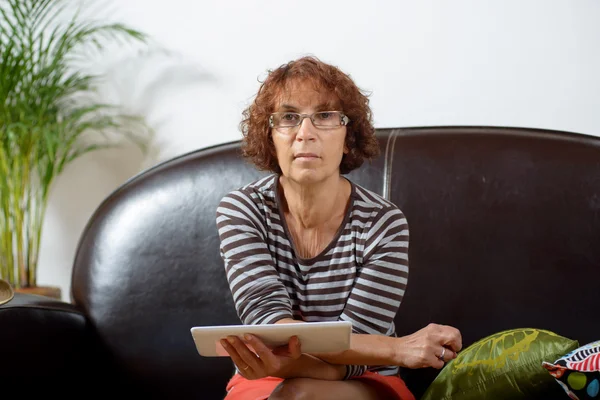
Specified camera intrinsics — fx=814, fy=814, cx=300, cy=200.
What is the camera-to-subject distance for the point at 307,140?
1.48m

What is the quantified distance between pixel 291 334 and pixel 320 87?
49cm

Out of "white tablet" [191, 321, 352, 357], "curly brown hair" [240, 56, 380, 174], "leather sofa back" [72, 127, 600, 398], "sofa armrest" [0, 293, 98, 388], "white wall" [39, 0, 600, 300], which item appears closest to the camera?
"white tablet" [191, 321, 352, 357]

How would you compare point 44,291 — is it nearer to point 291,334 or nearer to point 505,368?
point 291,334

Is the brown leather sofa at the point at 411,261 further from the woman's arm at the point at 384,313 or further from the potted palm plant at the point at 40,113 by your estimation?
the potted palm plant at the point at 40,113

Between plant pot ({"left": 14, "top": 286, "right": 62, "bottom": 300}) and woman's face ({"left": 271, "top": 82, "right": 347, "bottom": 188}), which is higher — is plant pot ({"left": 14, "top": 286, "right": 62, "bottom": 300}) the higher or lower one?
the lower one

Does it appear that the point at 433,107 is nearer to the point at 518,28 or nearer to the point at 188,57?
the point at 518,28

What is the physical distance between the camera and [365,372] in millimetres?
1534

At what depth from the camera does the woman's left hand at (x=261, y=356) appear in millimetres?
1297

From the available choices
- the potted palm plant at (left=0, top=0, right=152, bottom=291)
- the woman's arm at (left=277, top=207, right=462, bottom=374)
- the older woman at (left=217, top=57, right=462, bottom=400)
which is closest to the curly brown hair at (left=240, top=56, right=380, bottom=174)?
the older woman at (left=217, top=57, right=462, bottom=400)

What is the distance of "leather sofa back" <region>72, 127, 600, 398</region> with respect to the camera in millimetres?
1738

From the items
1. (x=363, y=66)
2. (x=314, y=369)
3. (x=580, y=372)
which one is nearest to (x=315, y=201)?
(x=314, y=369)

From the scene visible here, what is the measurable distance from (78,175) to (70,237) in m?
0.21

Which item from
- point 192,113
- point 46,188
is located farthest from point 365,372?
point 46,188

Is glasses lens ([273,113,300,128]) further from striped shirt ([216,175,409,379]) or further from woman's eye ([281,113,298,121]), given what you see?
striped shirt ([216,175,409,379])
